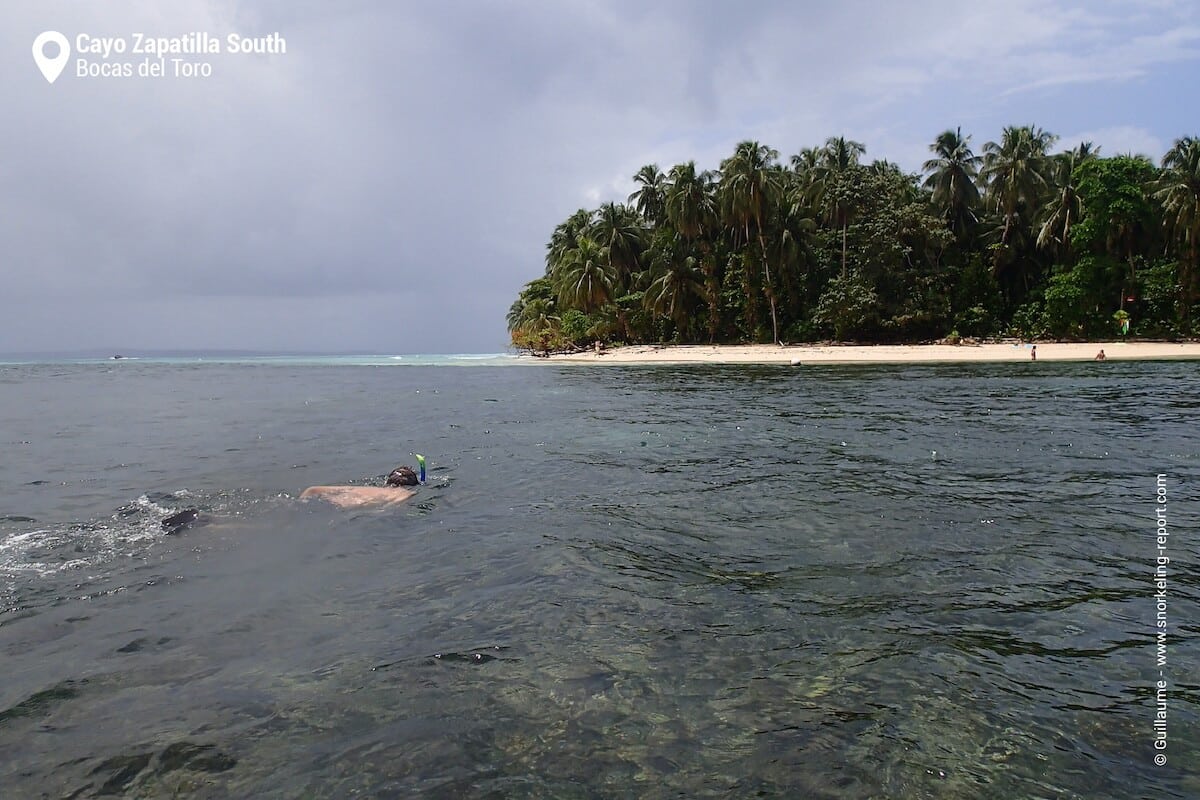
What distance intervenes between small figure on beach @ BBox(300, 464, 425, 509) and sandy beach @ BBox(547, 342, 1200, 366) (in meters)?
40.7

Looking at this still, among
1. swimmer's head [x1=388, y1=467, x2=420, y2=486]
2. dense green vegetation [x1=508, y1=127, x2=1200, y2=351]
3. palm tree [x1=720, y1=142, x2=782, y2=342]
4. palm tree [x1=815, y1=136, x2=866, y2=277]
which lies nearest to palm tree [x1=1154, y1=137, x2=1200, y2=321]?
dense green vegetation [x1=508, y1=127, x2=1200, y2=351]

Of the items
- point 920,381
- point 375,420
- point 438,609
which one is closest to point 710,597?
point 438,609

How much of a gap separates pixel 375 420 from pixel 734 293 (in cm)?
5004

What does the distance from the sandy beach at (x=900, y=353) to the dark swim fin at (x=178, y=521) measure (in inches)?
1714

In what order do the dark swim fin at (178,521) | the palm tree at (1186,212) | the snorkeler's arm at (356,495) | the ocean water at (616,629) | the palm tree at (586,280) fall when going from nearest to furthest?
the ocean water at (616,629), the dark swim fin at (178,521), the snorkeler's arm at (356,495), the palm tree at (1186,212), the palm tree at (586,280)

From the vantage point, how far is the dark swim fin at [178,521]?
9.78 metres

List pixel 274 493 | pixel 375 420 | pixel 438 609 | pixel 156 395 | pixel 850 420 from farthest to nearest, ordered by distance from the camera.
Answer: pixel 156 395, pixel 375 420, pixel 850 420, pixel 274 493, pixel 438 609

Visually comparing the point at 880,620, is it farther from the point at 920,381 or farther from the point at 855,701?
the point at 920,381

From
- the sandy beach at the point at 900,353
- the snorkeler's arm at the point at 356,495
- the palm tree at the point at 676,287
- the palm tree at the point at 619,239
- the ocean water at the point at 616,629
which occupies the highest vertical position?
the palm tree at the point at 619,239

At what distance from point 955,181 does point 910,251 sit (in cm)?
1010

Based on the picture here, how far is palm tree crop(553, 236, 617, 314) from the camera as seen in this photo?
6869 cm

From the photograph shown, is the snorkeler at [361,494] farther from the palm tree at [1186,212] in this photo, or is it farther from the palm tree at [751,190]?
the palm tree at [1186,212]

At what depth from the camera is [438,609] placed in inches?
268

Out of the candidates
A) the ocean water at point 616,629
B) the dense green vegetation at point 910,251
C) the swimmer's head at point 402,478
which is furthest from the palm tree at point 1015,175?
the swimmer's head at point 402,478
